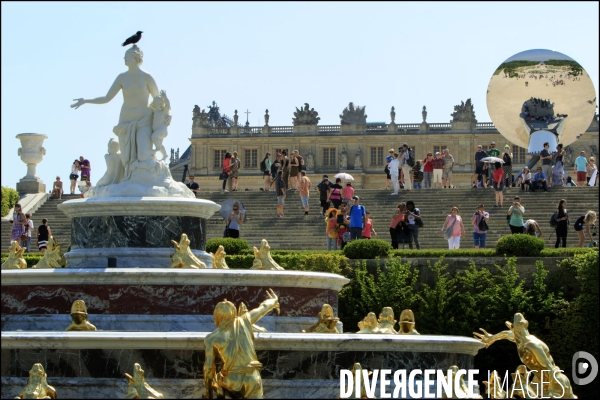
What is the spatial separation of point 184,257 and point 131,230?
1.00 m

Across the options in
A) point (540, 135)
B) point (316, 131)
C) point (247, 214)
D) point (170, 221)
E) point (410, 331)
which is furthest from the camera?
point (316, 131)

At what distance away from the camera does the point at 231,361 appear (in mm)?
11742

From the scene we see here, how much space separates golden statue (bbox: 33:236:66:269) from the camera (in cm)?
1573

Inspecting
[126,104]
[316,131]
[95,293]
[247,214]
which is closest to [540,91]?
[247,214]

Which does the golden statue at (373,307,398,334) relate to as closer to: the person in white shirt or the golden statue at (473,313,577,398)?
the golden statue at (473,313,577,398)

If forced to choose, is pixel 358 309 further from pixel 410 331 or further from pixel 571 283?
pixel 410 331

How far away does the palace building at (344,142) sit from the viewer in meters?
78.2

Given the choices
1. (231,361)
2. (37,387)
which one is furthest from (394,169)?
(37,387)

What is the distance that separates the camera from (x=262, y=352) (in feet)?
41.0

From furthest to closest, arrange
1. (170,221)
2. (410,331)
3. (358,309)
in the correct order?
(358,309) < (170,221) < (410,331)

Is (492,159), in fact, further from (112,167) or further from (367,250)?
(112,167)

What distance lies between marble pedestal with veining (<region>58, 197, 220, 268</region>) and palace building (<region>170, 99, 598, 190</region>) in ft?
201

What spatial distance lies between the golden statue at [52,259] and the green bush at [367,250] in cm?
680

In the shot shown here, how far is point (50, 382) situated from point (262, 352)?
1.90m
